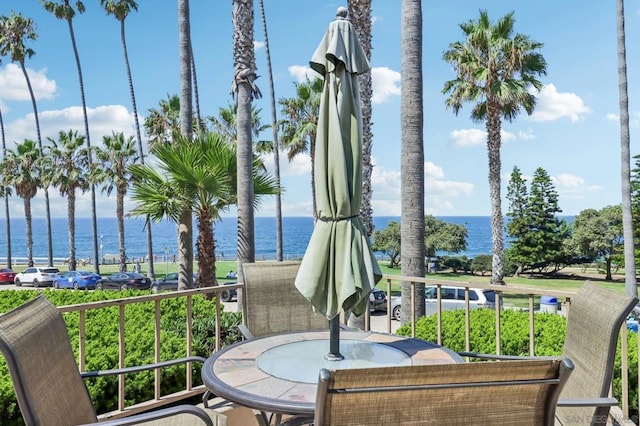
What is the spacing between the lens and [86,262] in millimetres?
45375

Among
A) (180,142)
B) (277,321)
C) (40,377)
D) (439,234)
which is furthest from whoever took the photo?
(439,234)

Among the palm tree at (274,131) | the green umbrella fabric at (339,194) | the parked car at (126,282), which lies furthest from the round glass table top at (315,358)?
the parked car at (126,282)

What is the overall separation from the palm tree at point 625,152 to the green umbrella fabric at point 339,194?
11.1 m

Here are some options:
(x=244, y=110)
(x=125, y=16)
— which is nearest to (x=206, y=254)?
(x=244, y=110)

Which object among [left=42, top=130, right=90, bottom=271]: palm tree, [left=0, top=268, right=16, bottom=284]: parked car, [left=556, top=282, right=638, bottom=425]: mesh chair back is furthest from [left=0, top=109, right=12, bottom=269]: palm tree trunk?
[left=556, top=282, right=638, bottom=425]: mesh chair back

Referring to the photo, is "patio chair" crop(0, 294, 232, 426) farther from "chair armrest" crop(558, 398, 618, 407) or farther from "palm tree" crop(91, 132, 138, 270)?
"palm tree" crop(91, 132, 138, 270)

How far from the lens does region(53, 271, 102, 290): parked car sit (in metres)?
23.0

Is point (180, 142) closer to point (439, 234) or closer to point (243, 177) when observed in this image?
point (243, 177)

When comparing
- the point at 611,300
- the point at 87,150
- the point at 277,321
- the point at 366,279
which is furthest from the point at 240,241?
the point at 87,150

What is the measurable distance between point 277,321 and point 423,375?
2.25 m

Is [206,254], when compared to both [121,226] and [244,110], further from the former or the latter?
[121,226]

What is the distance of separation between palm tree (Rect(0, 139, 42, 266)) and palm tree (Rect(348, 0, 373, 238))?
89.4 feet

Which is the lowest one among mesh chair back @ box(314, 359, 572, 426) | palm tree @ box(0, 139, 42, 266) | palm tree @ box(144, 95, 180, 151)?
mesh chair back @ box(314, 359, 572, 426)

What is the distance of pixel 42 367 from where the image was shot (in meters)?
1.71
